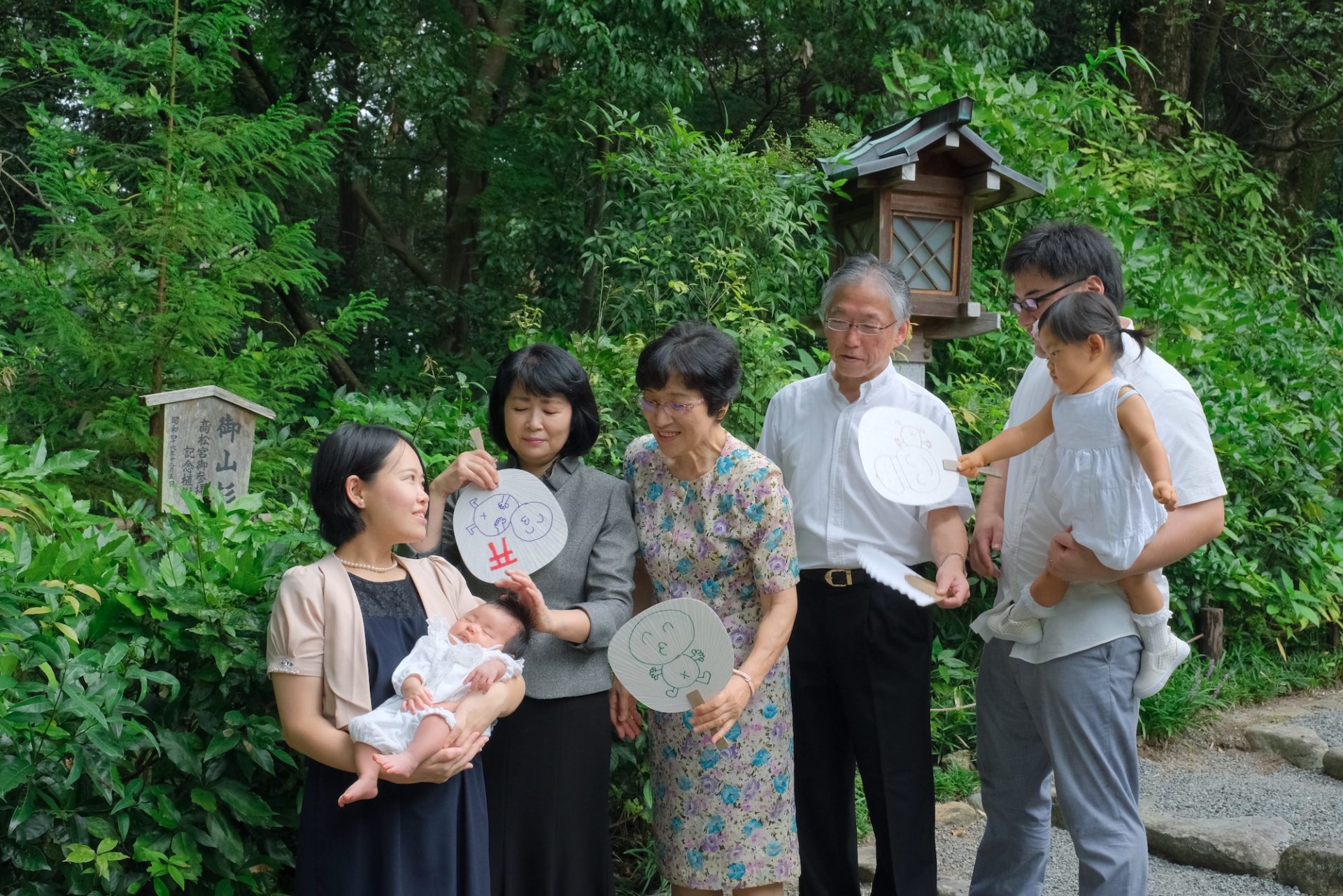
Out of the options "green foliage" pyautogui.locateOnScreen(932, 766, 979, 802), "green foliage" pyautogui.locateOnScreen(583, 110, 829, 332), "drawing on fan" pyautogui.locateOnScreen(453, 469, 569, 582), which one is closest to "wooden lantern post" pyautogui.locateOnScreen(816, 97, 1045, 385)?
"green foliage" pyautogui.locateOnScreen(583, 110, 829, 332)

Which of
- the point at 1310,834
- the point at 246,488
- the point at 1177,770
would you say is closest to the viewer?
the point at 246,488

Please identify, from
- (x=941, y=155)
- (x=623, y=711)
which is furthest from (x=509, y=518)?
(x=941, y=155)

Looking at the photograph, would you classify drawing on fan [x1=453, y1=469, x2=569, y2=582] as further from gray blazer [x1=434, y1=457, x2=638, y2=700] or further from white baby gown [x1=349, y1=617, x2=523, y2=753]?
white baby gown [x1=349, y1=617, x2=523, y2=753]

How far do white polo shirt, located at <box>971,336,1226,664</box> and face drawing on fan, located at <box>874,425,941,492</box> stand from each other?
0.73 ft

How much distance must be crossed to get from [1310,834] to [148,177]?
4891 mm

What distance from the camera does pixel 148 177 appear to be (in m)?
4.05

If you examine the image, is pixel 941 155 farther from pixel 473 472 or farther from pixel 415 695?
pixel 415 695

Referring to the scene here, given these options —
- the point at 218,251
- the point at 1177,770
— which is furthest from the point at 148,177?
the point at 1177,770

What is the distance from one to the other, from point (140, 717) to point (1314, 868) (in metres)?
3.42

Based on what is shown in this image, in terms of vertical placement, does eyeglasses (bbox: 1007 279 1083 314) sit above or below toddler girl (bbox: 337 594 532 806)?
above

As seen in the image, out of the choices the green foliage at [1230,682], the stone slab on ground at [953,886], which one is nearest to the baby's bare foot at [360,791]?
the stone slab on ground at [953,886]

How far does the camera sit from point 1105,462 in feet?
7.13

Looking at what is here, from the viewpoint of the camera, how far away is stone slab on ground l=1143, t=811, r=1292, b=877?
356 cm

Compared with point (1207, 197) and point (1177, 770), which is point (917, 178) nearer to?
point (1177, 770)
